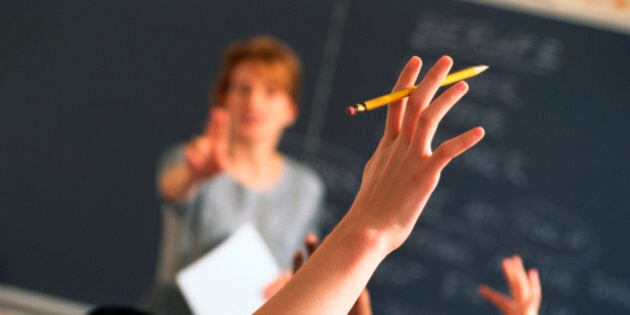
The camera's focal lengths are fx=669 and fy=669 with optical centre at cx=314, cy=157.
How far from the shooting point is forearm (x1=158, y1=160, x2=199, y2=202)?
2605 mm

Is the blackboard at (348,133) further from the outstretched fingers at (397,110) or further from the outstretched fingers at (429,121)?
the outstretched fingers at (429,121)

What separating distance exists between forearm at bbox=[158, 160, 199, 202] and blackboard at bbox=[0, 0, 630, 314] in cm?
7

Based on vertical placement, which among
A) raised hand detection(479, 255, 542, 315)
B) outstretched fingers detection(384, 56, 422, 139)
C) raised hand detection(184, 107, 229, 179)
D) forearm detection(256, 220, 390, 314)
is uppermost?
outstretched fingers detection(384, 56, 422, 139)

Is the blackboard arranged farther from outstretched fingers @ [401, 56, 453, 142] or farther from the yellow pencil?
outstretched fingers @ [401, 56, 453, 142]

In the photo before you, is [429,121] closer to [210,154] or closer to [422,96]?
[422,96]

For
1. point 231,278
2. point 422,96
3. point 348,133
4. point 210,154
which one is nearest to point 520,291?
point 231,278

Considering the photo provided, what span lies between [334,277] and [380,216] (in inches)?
2.9

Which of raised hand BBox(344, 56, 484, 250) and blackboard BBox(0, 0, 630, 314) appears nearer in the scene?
raised hand BBox(344, 56, 484, 250)

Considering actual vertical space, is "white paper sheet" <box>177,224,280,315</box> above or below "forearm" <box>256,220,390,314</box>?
below

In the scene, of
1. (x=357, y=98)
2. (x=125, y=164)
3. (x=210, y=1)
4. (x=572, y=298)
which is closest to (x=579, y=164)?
(x=572, y=298)

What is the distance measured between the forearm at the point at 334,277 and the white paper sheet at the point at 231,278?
3.30ft

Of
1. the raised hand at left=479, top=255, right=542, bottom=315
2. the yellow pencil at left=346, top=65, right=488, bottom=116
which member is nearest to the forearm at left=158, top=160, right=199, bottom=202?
the raised hand at left=479, top=255, right=542, bottom=315

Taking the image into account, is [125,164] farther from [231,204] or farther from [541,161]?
[541,161]

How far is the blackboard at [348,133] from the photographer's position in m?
2.50
